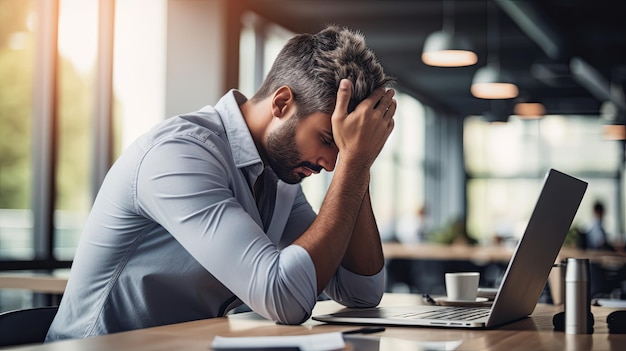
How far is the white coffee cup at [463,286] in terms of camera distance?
2133 millimetres

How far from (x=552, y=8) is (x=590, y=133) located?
7606mm

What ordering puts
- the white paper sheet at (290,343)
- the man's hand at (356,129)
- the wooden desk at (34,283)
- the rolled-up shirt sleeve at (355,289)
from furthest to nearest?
Result: the wooden desk at (34,283)
the rolled-up shirt sleeve at (355,289)
the man's hand at (356,129)
the white paper sheet at (290,343)

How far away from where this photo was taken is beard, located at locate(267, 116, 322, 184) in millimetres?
1938

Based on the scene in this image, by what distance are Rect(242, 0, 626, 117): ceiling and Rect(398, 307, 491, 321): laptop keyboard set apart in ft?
18.5

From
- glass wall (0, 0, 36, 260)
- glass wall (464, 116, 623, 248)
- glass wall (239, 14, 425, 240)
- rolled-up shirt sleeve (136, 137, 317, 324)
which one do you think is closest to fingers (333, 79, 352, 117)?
rolled-up shirt sleeve (136, 137, 317, 324)

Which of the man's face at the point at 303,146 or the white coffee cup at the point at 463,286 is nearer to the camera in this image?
the man's face at the point at 303,146

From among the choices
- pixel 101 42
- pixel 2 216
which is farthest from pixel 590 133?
pixel 2 216

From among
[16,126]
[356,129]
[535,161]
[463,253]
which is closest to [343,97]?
[356,129]

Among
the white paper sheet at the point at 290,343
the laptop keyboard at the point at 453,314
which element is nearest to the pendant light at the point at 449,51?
the laptop keyboard at the point at 453,314

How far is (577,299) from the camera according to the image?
1577 millimetres

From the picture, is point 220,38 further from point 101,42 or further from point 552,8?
point 552,8

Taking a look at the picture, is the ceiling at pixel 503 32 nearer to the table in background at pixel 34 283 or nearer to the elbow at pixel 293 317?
the table in background at pixel 34 283

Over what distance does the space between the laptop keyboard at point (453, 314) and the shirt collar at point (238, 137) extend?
1.67 ft

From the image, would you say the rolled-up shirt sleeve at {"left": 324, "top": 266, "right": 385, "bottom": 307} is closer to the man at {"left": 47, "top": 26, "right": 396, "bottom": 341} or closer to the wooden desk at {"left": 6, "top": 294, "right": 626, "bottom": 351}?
the man at {"left": 47, "top": 26, "right": 396, "bottom": 341}
